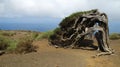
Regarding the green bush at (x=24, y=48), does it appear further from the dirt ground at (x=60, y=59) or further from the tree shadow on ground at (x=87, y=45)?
the tree shadow on ground at (x=87, y=45)

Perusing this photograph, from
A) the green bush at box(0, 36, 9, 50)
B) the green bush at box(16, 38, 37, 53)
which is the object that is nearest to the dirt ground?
the green bush at box(16, 38, 37, 53)

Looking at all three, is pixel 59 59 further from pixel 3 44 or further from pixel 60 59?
pixel 3 44

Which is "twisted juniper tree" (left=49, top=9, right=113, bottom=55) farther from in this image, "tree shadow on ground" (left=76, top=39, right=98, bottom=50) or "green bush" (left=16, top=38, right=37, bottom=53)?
"green bush" (left=16, top=38, right=37, bottom=53)

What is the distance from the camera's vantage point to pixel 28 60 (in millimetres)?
15844

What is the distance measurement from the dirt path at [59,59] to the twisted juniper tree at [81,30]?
0.97m

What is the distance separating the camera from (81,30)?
2056 centimetres

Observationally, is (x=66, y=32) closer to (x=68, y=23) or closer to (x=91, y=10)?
(x=68, y=23)

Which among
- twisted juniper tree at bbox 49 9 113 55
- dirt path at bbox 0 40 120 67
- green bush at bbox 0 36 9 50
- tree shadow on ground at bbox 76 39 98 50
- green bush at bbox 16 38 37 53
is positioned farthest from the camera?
tree shadow on ground at bbox 76 39 98 50

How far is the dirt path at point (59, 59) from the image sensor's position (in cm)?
1507

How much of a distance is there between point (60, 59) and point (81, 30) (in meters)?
4.84

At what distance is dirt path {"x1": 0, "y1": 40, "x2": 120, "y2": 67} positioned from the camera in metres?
15.1

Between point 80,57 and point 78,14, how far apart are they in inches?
218

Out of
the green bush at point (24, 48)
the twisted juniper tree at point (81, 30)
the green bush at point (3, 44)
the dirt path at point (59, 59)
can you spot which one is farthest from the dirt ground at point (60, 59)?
the green bush at point (3, 44)

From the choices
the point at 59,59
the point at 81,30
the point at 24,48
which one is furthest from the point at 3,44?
the point at 81,30
